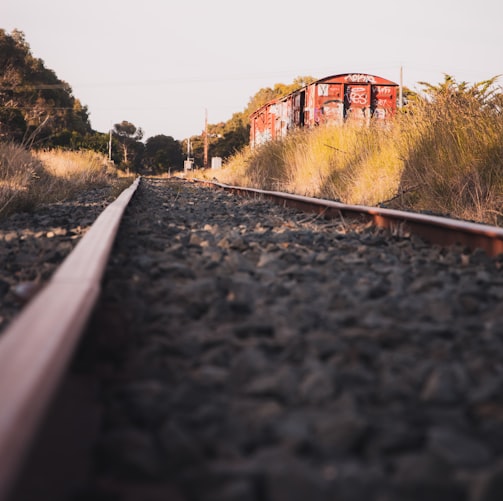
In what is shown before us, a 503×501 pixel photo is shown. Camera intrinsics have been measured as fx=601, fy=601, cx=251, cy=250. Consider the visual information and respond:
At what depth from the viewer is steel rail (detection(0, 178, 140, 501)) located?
90cm

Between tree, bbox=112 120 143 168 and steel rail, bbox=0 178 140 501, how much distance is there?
70.3m

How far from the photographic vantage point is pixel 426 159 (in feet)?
23.2

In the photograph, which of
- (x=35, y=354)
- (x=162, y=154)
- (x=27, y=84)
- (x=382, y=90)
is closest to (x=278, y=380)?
(x=35, y=354)

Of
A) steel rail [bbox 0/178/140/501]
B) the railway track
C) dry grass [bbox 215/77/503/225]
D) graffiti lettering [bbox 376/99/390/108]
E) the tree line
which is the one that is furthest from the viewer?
the tree line

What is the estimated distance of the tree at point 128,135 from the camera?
71.5 m

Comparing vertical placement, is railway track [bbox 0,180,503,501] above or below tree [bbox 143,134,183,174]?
below

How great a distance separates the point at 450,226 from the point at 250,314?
2.25 m

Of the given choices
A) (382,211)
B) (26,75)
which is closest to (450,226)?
(382,211)

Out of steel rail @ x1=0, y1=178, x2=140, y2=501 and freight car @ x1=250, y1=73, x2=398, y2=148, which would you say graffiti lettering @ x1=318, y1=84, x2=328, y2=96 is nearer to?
freight car @ x1=250, y1=73, x2=398, y2=148

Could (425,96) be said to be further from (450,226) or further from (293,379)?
(293,379)

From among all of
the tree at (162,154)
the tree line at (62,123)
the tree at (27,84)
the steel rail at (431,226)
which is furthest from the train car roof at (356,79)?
the tree at (162,154)

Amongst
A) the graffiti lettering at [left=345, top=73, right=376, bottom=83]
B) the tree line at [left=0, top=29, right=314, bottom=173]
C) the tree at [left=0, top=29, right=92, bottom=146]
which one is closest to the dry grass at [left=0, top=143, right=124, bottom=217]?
the tree line at [left=0, top=29, right=314, bottom=173]

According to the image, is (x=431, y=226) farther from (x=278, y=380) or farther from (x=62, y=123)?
(x=62, y=123)

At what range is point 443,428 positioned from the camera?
1335 mm
